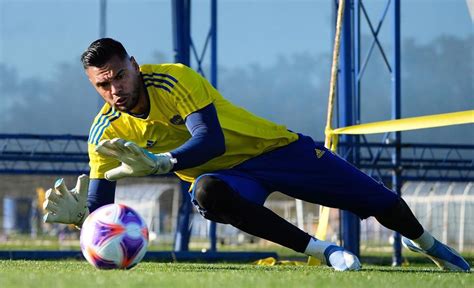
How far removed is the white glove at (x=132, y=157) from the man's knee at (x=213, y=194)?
44cm

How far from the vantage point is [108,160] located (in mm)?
7262

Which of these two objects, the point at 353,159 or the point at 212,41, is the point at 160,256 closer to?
the point at 353,159

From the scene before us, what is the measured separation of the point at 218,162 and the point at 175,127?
14.8 inches

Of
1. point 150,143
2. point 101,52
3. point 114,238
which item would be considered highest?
point 101,52

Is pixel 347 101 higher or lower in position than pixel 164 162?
lower

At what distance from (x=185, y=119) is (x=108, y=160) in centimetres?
82

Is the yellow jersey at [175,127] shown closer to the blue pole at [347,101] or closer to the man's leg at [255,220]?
the man's leg at [255,220]

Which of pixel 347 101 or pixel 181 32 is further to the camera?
pixel 181 32

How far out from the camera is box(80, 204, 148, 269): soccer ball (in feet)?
20.6

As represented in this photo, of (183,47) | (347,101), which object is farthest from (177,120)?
(183,47)

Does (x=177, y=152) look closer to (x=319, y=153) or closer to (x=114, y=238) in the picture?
(x=114, y=238)

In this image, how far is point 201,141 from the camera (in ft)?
21.3

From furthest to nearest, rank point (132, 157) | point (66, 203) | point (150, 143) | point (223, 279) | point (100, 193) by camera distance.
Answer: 1. point (100, 193)
2. point (150, 143)
3. point (66, 203)
4. point (132, 157)
5. point (223, 279)

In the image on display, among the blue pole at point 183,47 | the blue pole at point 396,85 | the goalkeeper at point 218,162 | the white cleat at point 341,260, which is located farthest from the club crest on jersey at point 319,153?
the blue pole at point 183,47
